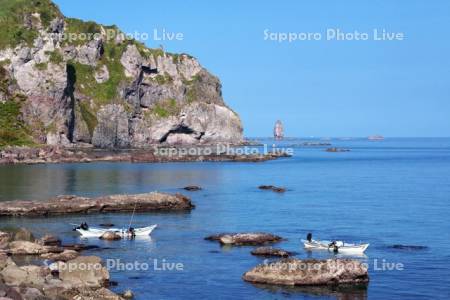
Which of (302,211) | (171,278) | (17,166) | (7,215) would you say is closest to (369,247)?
(171,278)

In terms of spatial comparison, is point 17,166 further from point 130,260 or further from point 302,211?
point 130,260

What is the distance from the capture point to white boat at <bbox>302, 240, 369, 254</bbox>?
52.8 meters

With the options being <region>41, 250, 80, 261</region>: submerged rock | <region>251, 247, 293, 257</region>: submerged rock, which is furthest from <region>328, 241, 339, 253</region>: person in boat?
<region>41, 250, 80, 261</region>: submerged rock

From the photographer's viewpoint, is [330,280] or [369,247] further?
[369,247]

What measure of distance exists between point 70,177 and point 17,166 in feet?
112

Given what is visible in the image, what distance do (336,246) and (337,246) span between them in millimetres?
84

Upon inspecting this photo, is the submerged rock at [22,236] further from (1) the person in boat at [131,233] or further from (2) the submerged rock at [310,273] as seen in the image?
(2) the submerged rock at [310,273]

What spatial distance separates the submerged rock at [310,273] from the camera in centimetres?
4188

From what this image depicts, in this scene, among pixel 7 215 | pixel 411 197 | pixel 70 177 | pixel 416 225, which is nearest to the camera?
pixel 416 225

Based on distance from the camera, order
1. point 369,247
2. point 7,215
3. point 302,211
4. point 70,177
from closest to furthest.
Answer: point 369,247 < point 7,215 < point 302,211 < point 70,177

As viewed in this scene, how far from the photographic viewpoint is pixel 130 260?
164 feet

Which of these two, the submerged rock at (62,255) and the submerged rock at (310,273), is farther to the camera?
the submerged rock at (62,255)

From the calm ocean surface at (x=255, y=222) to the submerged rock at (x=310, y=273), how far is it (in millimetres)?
934

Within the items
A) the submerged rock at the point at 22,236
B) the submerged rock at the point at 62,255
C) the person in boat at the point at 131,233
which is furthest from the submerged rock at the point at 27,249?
the person in boat at the point at 131,233
